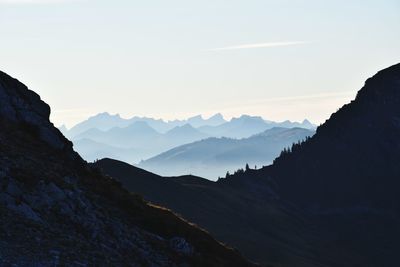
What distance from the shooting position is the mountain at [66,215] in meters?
38.0

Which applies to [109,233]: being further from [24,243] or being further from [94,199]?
[24,243]

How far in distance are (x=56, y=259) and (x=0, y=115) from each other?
2238cm

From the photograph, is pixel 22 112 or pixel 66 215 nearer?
pixel 66 215

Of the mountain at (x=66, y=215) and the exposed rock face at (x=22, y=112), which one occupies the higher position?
the exposed rock face at (x=22, y=112)

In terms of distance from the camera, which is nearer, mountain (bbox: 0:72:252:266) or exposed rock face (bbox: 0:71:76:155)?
mountain (bbox: 0:72:252:266)

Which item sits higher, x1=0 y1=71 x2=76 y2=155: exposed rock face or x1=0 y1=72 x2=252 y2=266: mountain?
x1=0 y1=71 x2=76 y2=155: exposed rock face

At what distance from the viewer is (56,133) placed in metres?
58.8

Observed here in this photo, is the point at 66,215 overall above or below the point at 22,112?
below

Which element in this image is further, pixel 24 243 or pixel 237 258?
pixel 237 258

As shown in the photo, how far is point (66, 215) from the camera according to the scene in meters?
43.1

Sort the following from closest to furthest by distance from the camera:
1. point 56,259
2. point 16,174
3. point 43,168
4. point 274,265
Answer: point 56,259, point 16,174, point 43,168, point 274,265

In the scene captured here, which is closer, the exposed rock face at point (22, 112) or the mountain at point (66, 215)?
the mountain at point (66, 215)

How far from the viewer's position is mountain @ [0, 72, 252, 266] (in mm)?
37969

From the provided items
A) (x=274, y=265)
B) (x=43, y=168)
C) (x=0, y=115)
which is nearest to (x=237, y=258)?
(x=43, y=168)
